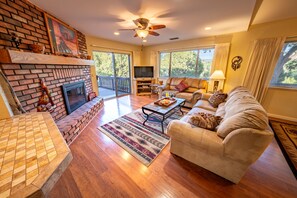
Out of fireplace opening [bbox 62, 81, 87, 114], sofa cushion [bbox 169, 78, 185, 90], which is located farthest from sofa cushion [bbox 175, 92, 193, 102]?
fireplace opening [bbox 62, 81, 87, 114]

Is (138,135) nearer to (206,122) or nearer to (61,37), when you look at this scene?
(206,122)

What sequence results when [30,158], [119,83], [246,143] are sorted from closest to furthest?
1. [30,158]
2. [246,143]
3. [119,83]

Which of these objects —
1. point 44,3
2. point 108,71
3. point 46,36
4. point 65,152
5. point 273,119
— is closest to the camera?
point 65,152

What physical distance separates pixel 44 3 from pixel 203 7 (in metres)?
2.62

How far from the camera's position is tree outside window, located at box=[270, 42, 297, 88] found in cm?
273

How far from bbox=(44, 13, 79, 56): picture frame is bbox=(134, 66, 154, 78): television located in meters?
2.59

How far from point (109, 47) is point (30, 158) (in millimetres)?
4354

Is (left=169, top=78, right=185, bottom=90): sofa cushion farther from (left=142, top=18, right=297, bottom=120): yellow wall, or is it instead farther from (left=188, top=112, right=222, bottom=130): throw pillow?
(left=188, top=112, right=222, bottom=130): throw pillow

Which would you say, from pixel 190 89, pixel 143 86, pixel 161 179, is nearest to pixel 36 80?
pixel 161 179

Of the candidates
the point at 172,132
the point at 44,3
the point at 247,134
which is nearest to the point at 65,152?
the point at 172,132

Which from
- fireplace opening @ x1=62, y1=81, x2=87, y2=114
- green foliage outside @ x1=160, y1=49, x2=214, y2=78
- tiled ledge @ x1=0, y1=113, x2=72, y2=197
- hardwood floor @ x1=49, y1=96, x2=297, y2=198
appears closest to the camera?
tiled ledge @ x1=0, y1=113, x2=72, y2=197

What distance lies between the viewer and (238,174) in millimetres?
1293

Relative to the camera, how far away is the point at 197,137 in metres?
1.41

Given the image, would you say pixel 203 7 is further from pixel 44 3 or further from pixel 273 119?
pixel 273 119
